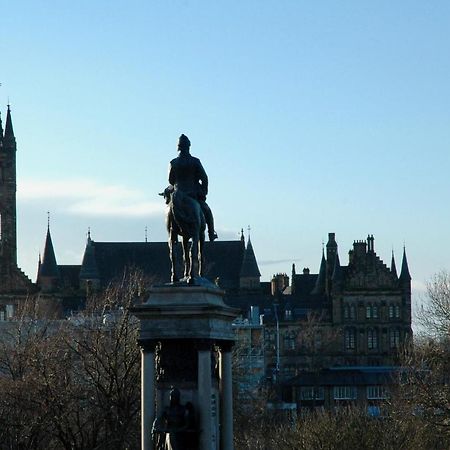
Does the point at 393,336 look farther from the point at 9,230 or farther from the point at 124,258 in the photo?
the point at 9,230

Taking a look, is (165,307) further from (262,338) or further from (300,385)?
(262,338)

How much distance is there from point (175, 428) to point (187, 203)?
4760mm

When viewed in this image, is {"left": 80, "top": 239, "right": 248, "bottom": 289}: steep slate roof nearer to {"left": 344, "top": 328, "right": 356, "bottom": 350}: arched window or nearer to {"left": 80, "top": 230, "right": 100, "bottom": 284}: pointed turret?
{"left": 80, "top": 230, "right": 100, "bottom": 284}: pointed turret

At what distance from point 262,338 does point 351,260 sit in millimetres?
19602

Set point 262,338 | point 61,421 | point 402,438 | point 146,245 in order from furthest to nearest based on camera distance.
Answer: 1. point 146,245
2. point 262,338
3. point 402,438
4. point 61,421

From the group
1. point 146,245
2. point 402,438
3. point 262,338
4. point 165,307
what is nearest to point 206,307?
point 165,307


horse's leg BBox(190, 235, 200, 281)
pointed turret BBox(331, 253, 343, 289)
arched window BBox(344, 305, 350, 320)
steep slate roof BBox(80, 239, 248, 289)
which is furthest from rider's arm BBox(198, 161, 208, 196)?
Answer: arched window BBox(344, 305, 350, 320)

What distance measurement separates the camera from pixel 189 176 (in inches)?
1542

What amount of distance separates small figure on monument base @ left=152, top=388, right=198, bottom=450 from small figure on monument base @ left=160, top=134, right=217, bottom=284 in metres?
2.85

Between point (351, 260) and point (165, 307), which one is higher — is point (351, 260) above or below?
above

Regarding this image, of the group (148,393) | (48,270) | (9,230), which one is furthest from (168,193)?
(48,270)

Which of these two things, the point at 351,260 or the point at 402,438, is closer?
the point at 402,438

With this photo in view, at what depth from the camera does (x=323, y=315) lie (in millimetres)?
197625

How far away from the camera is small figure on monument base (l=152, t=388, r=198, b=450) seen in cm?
3703
